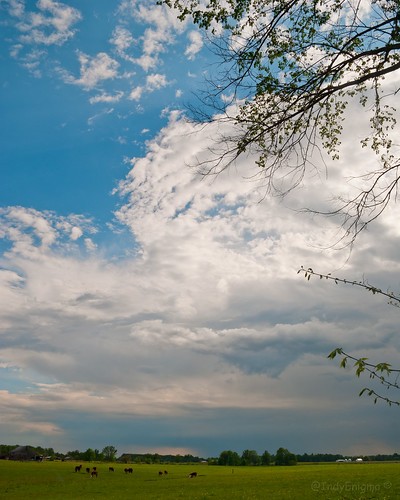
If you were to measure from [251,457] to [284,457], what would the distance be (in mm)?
25036

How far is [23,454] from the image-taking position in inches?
4656

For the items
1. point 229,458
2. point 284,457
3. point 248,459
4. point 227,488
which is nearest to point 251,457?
point 248,459

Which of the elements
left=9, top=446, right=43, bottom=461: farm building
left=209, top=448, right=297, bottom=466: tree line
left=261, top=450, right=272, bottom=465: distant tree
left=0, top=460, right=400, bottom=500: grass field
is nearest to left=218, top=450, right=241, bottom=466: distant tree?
left=209, top=448, right=297, bottom=466: tree line

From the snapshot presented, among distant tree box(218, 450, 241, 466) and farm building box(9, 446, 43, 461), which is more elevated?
farm building box(9, 446, 43, 461)

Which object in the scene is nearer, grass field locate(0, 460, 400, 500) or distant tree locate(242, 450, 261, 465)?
grass field locate(0, 460, 400, 500)

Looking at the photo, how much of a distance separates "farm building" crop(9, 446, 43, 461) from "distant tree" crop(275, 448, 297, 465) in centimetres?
7901

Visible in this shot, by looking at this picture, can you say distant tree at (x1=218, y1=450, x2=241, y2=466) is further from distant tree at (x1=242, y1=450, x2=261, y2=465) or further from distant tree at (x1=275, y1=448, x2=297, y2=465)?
distant tree at (x1=275, y1=448, x2=297, y2=465)

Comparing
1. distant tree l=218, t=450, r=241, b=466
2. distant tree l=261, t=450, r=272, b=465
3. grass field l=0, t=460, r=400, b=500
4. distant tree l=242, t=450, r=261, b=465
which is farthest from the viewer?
distant tree l=261, t=450, r=272, b=465

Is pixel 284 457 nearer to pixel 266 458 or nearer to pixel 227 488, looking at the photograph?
pixel 266 458

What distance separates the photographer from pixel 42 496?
30.3 m

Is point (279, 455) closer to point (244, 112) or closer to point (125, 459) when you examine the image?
point (125, 459)

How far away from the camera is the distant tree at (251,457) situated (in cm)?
14350

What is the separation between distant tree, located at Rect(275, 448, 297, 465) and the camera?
127425 millimetres

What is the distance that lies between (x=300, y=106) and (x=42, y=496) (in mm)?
35012
